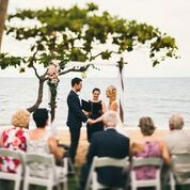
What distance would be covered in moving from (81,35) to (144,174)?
5527 millimetres

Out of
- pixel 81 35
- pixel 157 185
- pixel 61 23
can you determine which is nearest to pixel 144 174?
pixel 157 185

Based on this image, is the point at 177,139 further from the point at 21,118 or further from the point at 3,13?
the point at 3,13

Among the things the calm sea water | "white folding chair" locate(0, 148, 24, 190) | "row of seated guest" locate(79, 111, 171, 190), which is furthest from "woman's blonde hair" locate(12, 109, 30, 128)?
the calm sea water

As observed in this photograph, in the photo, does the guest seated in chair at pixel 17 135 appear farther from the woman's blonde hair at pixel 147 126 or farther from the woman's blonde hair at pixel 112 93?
the woman's blonde hair at pixel 112 93

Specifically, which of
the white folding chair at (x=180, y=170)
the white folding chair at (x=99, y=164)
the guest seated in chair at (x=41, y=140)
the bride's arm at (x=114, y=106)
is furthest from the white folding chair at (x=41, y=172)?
the bride's arm at (x=114, y=106)

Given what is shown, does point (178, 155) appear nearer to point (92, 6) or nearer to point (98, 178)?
point (98, 178)

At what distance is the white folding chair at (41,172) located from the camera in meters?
6.23

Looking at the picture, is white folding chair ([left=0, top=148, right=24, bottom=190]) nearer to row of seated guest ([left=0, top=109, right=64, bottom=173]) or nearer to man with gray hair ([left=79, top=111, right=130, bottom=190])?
row of seated guest ([left=0, top=109, right=64, bottom=173])

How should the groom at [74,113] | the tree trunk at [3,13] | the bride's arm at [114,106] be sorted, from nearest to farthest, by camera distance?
the bride's arm at [114,106], the groom at [74,113], the tree trunk at [3,13]

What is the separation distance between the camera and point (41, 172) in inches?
254

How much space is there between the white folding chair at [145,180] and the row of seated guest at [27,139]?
986 millimetres

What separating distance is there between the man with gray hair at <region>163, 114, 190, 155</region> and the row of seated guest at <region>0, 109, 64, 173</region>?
1.41m

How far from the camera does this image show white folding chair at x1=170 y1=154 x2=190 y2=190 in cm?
664

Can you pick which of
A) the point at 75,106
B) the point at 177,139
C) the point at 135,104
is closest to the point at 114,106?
the point at 75,106
